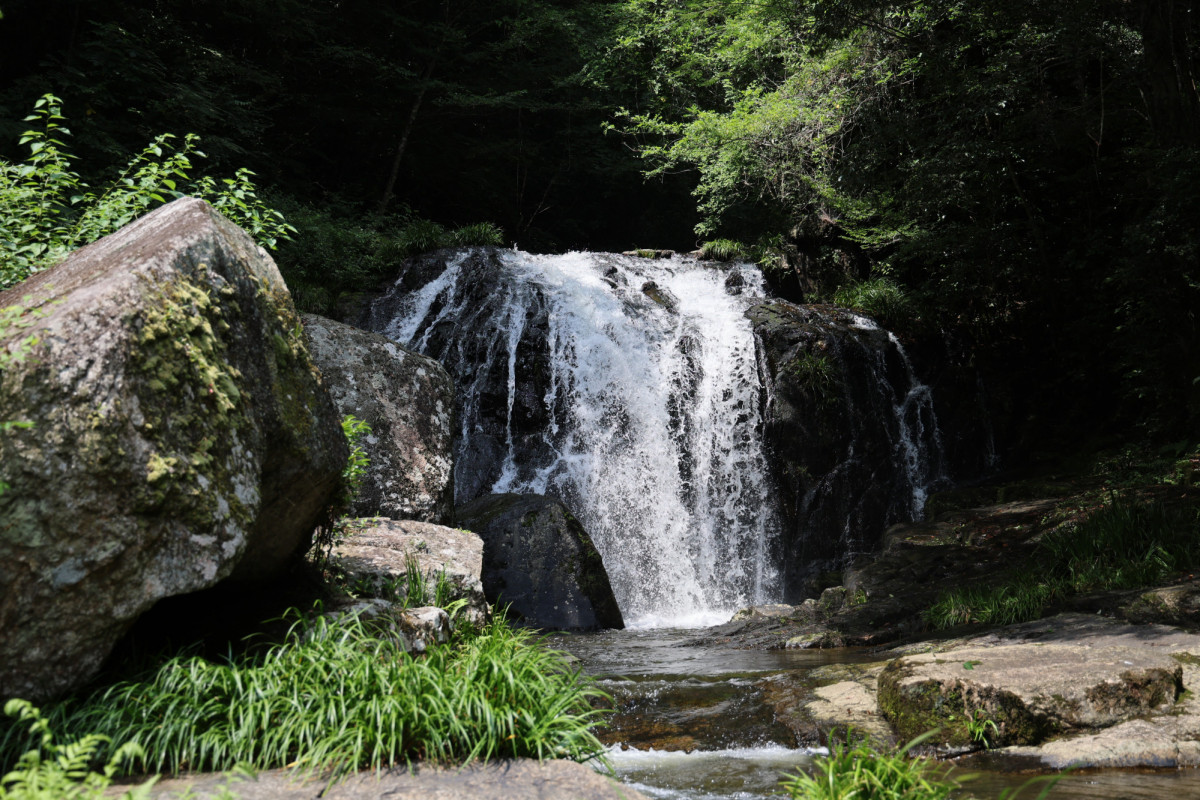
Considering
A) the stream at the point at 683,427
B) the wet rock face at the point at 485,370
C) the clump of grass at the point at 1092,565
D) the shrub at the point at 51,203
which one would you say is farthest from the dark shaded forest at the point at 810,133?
the shrub at the point at 51,203

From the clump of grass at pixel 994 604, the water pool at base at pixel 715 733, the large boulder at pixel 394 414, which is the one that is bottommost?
the water pool at base at pixel 715 733

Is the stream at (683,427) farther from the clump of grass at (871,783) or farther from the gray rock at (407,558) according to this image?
the clump of grass at (871,783)

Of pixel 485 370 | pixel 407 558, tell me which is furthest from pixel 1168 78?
pixel 407 558

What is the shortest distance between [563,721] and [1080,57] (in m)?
11.1

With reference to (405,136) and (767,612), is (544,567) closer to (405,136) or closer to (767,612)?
(767,612)

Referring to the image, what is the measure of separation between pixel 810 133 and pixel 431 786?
47.7ft

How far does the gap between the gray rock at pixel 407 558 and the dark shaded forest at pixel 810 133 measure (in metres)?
8.61

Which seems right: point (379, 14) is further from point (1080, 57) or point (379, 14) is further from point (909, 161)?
point (1080, 57)

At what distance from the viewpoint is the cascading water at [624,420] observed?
1148 cm

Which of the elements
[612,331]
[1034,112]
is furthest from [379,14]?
[1034,112]

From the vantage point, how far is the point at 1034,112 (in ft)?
36.2

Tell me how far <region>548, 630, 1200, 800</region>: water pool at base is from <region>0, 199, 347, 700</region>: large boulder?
252 centimetres

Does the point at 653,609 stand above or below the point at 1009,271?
below

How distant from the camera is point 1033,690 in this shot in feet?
14.2
